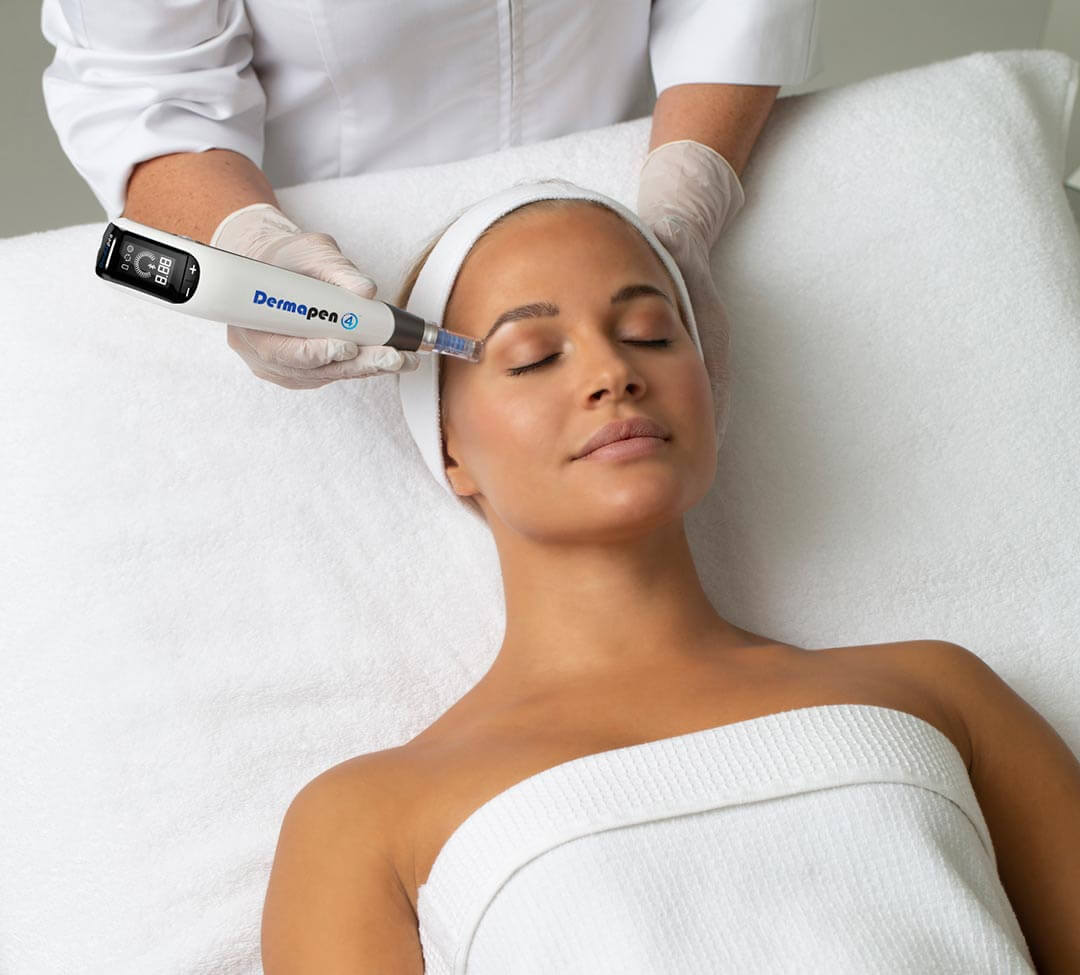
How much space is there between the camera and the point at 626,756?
1182mm

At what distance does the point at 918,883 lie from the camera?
1127mm

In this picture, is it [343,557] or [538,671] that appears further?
[343,557]

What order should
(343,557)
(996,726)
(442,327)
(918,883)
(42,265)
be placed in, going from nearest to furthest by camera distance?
(918,883) < (996,726) < (442,327) < (343,557) < (42,265)

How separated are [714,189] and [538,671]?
0.78 metres

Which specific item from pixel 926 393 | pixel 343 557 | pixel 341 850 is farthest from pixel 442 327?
pixel 926 393

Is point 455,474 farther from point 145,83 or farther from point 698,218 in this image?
point 145,83

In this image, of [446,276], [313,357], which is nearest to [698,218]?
[446,276]

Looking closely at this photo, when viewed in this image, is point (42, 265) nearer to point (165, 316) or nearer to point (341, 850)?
point (165, 316)

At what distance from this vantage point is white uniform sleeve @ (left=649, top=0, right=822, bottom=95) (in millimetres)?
1780

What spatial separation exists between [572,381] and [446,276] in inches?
10.1

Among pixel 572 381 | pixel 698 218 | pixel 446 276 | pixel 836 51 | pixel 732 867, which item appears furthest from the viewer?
pixel 836 51

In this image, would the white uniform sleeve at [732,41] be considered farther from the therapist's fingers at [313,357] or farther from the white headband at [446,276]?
the therapist's fingers at [313,357]

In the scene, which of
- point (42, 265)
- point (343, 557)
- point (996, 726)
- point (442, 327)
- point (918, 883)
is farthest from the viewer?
point (42, 265)

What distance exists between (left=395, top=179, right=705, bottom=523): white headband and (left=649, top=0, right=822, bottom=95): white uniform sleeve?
396 mm
